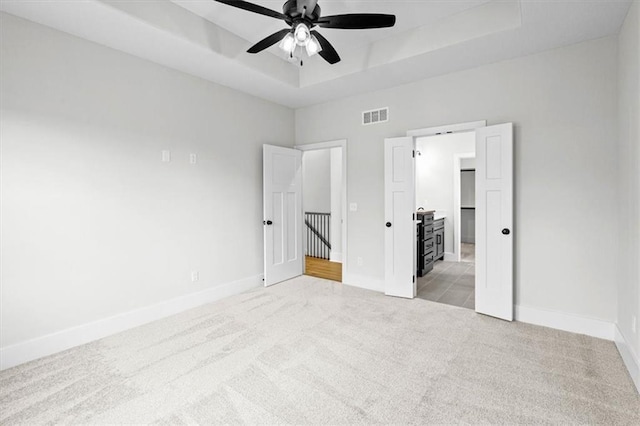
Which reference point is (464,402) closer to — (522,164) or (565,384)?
(565,384)

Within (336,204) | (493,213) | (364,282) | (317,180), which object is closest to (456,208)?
(336,204)

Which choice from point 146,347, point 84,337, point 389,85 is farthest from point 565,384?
point 84,337

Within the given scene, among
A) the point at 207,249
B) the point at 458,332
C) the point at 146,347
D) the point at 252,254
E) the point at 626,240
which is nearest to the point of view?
the point at 626,240

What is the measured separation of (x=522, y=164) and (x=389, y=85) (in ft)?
6.28

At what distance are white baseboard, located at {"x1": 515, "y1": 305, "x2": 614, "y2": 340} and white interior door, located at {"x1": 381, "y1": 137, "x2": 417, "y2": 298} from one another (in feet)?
4.09

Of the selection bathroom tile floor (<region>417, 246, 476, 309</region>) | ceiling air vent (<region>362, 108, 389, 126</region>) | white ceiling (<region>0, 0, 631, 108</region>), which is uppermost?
white ceiling (<region>0, 0, 631, 108</region>)

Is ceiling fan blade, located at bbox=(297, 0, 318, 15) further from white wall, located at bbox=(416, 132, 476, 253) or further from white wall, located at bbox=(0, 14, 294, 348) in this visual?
white wall, located at bbox=(416, 132, 476, 253)

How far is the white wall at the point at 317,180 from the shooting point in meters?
7.23

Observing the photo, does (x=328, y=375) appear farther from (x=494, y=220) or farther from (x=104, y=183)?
(x=104, y=183)

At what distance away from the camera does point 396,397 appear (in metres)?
2.10

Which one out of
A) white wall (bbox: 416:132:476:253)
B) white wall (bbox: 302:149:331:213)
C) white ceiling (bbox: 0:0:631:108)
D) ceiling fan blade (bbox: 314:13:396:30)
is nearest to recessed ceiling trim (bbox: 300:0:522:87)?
white ceiling (bbox: 0:0:631:108)

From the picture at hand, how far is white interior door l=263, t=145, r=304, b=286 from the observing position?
15.3 feet

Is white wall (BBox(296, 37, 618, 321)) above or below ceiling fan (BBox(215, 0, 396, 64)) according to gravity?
below

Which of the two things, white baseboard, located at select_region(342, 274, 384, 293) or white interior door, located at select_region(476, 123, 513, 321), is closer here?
white interior door, located at select_region(476, 123, 513, 321)
